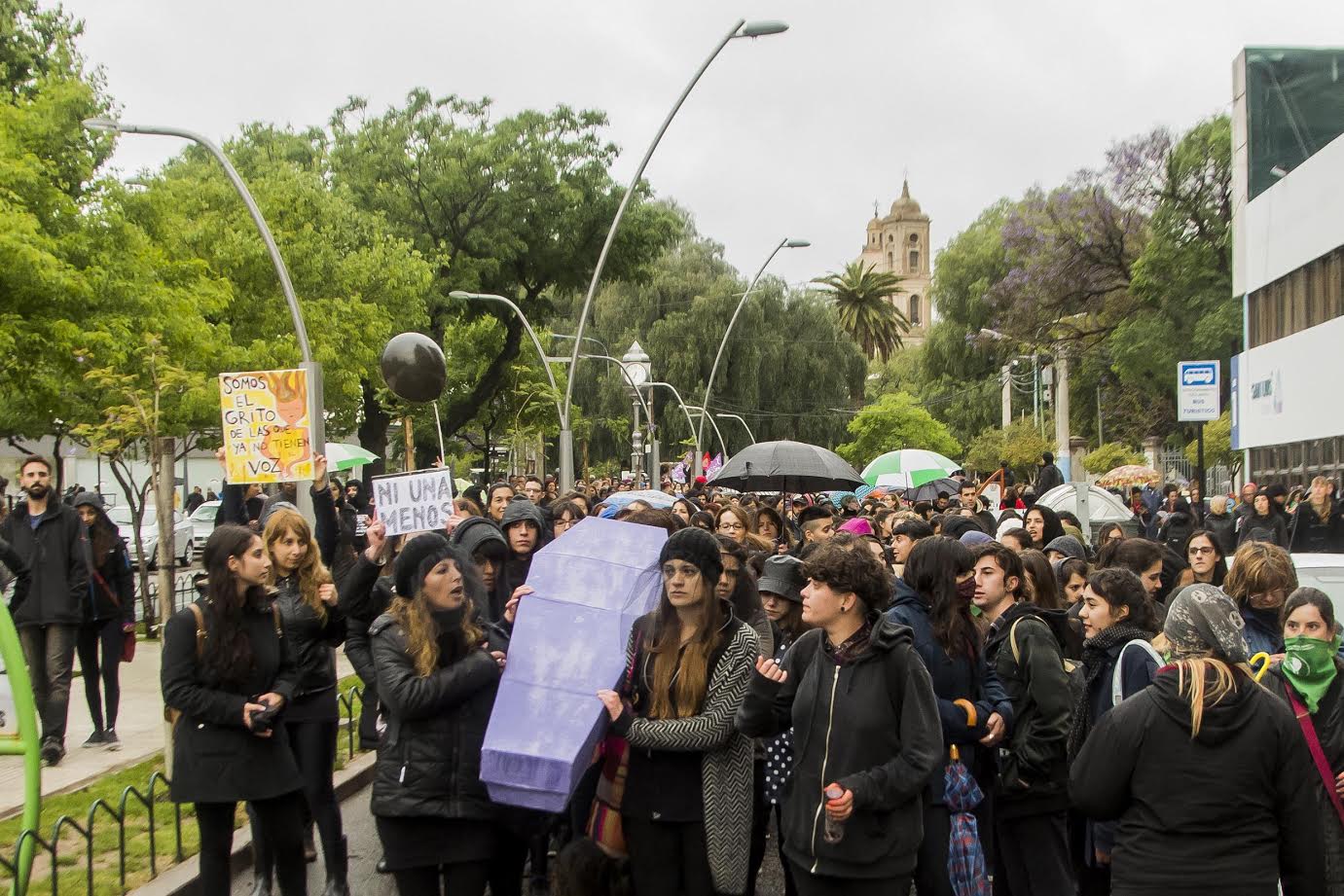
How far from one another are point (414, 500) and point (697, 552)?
2507 millimetres

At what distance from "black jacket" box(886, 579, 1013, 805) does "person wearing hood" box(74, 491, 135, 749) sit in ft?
22.0

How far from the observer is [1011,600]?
21.3ft

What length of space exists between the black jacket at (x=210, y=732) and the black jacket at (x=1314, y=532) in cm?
1282

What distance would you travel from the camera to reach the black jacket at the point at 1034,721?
5812 millimetres

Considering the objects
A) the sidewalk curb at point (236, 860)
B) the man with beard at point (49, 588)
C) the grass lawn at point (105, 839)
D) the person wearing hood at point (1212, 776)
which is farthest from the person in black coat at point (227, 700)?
the man with beard at point (49, 588)

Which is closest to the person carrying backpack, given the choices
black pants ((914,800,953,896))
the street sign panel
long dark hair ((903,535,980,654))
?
long dark hair ((903,535,980,654))

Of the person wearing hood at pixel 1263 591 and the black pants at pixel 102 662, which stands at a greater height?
the person wearing hood at pixel 1263 591

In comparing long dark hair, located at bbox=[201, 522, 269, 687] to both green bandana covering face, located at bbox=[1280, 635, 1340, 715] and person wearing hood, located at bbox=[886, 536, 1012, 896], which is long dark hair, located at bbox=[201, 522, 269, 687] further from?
green bandana covering face, located at bbox=[1280, 635, 1340, 715]

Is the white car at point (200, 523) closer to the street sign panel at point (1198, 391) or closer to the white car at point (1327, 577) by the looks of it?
the street sign panel at point (1198, 391)

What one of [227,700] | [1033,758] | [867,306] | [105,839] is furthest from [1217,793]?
[867,306]

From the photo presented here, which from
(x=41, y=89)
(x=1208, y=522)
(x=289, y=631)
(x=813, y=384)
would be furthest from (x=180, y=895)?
(x=813, y=384)

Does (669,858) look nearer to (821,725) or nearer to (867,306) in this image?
(821,725)

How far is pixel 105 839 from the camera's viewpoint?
7805mm

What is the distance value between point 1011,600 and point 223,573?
10.6 feet
